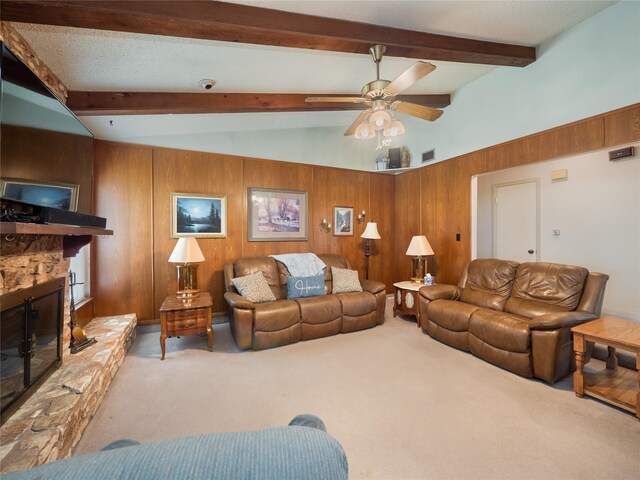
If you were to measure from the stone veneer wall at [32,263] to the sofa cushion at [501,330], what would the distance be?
12.1ft

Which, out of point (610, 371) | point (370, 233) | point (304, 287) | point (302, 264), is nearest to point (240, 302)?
point (304, 287)

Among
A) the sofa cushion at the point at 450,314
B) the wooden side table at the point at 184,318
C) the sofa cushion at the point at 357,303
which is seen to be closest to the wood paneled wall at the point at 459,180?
the sofa cushion at the point at 450,314

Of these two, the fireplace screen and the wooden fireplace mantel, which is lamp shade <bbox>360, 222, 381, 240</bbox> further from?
the fireplace screen

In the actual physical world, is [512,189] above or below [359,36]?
below

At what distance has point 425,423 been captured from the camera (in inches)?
Result: 75.4

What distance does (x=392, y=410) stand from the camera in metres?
2.05

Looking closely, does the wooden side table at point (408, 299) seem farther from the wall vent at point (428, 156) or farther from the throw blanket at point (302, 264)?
the wall vent at point (428, 156)

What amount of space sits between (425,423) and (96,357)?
264 cm

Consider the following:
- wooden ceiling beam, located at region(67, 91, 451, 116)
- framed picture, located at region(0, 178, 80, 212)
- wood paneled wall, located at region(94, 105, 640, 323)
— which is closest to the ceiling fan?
wooden ceiling beam, located at region(67, 91, 451, 116)

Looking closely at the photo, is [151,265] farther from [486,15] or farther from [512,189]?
[512,189]

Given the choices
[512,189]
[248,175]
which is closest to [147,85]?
[248,175]

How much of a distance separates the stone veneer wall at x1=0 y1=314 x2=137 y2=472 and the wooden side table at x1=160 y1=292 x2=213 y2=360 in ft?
1.39

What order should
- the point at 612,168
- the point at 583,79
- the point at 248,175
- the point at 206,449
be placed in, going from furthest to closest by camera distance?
the point at 248,175 → the point at 612,168 → the point at 583,79 → the point at 206,449

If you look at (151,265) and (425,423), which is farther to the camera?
(151,265)
